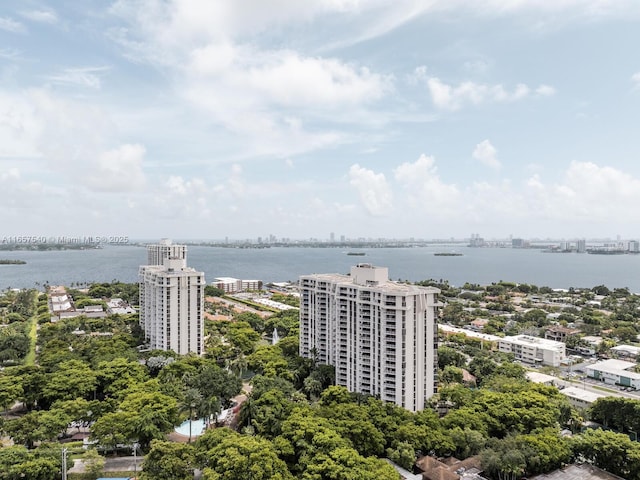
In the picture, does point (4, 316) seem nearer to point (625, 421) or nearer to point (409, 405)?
point (409, 405)

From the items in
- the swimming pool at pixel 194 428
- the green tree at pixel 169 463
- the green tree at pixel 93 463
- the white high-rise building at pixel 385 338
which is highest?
the white high-rise building at pixel 385 338

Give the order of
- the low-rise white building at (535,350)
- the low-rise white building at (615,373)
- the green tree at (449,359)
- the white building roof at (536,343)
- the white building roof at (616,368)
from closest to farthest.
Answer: the low-rise white building at (615,373) → the white building roof at (616,368) → the green tree at (449,359) → the low-rise white building at (535,350) → the white building roof at (536,343)

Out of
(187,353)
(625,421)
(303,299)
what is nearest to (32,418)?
(187,353)

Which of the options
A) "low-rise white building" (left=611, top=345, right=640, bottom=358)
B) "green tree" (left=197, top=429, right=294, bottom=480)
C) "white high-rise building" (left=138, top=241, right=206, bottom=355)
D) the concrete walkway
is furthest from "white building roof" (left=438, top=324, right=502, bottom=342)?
the concrete walkway

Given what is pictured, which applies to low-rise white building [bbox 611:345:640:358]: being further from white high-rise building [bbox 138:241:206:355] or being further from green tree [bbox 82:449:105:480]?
green tree [bbox 82:449:105:480]

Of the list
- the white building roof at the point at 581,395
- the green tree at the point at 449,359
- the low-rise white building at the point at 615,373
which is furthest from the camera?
the green tree at the point at 449,359

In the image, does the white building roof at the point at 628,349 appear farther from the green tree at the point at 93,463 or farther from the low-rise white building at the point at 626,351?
the green tree at the point at 93,463

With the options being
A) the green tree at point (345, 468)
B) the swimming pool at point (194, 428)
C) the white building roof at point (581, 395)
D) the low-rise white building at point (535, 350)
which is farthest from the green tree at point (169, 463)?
the low-rise white building at point (535, 350)
